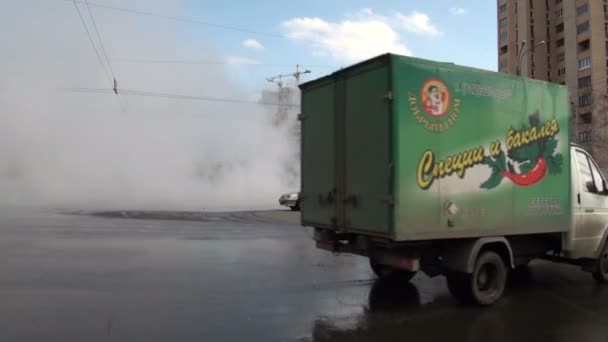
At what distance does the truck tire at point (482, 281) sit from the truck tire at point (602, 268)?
2.14 meters

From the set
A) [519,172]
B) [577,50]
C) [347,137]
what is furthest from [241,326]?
[577,50]

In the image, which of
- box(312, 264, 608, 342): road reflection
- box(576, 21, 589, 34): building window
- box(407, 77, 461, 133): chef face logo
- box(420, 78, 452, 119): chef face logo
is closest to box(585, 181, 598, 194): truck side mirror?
box(312, 264, 608, 342): road reflection

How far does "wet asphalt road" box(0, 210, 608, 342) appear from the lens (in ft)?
15.4

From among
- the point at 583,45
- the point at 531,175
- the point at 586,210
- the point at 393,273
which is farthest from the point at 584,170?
the point at 583,45

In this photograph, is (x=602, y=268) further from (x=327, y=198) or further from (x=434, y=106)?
(x=327, y=198)

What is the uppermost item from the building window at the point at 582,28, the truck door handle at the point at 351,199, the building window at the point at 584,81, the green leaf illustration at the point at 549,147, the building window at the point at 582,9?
the building window at the point at 582,9

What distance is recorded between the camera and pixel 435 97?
5238 mm

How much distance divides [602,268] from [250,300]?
517cm

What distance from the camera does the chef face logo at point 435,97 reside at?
5.16 meters

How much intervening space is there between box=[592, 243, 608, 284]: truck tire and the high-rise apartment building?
61297mm

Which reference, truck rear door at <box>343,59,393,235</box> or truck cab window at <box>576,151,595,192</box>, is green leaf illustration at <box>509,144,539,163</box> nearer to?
truck cab window at <box>576,151,595,192</box>

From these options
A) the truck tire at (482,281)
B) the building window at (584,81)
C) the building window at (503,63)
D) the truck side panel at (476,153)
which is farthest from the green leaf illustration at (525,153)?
the building window at (503,63)

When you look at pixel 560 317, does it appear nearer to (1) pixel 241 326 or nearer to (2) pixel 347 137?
(2) pixel 347 137

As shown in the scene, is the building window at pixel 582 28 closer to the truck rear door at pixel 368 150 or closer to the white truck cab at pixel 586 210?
the white truck cab at pixel 586 210
